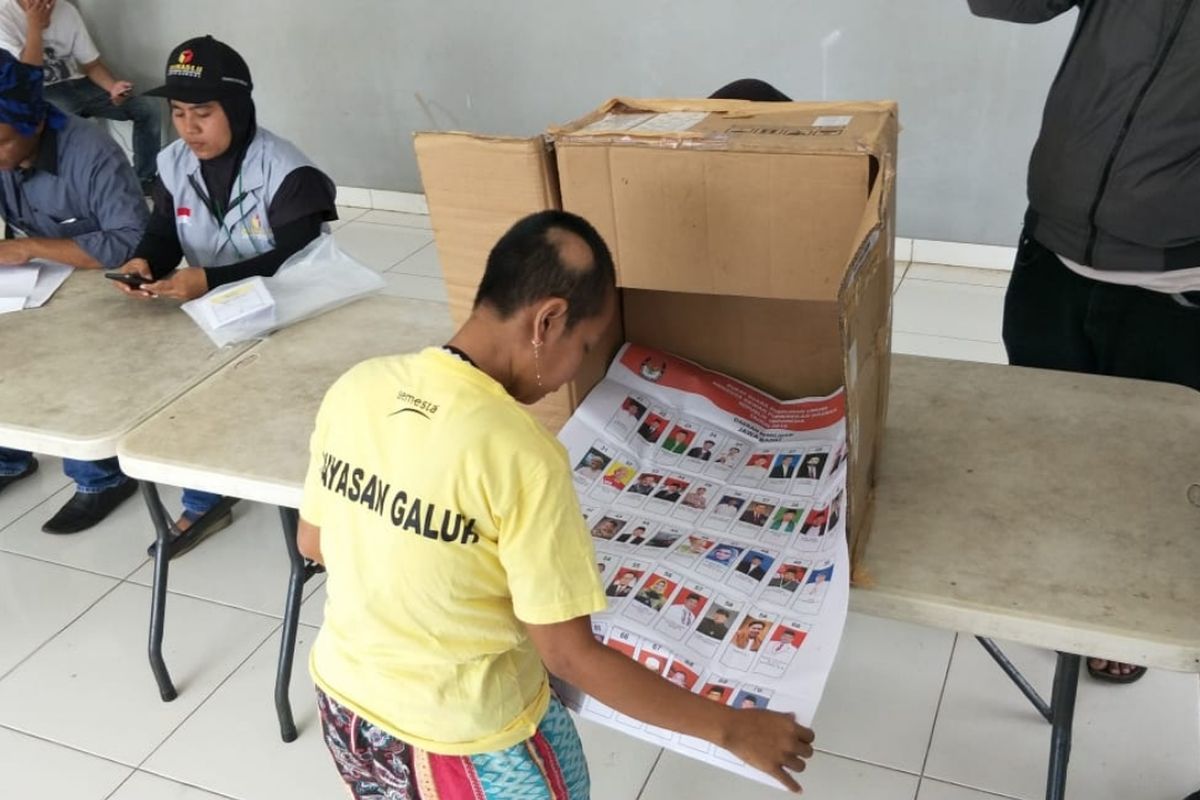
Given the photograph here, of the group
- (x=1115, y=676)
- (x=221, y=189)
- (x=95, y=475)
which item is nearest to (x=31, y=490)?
(x=95, y=475)

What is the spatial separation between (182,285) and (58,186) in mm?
533

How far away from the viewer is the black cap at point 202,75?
192 cm

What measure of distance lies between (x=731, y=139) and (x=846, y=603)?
0.49 meters

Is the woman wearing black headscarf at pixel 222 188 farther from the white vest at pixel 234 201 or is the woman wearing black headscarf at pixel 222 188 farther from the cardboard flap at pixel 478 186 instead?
the cardboard flap at pixel 478 186

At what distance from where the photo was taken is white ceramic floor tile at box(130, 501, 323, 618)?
224cm

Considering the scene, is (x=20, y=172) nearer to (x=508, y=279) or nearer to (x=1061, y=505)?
(x=508, y=279)

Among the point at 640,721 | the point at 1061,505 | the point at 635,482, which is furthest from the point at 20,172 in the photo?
the point at 1061,505

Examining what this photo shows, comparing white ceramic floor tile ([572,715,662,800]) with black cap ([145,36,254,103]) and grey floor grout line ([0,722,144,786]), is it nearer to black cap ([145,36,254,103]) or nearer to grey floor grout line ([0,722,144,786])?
grey floor grout line ([0,722,144,786])

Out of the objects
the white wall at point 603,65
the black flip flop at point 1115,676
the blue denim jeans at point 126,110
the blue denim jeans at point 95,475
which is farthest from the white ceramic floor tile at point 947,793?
the blue denim jeans at point 126,110

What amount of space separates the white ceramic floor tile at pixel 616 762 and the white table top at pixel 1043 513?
811 millimetres

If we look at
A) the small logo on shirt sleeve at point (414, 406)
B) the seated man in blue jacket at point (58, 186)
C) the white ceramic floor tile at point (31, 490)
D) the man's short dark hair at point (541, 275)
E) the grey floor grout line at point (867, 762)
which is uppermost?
the man's short dark hair at point (541, 275)

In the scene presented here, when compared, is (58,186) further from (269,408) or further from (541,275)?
(541,275)

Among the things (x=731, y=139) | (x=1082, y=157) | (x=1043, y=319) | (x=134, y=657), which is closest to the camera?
(x=731, y=139)

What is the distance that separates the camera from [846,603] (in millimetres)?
998
